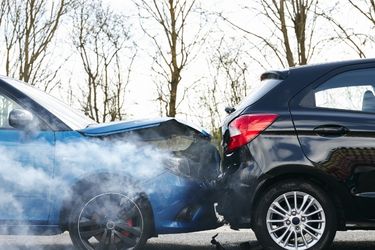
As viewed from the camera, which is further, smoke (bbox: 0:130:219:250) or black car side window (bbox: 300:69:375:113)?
smoke (bbox: 0:130:219:250)

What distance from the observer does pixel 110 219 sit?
15.7ft

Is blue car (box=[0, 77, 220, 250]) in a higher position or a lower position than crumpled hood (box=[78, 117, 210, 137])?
lower

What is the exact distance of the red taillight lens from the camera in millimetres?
4617

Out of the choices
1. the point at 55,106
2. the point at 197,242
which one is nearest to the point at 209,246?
the point at 197,242

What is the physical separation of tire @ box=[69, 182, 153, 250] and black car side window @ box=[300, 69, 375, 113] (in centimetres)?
154

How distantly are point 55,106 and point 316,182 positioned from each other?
231cm

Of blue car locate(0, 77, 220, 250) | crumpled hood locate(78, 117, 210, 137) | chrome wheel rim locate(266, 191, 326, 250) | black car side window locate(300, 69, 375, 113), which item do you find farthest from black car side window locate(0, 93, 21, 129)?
black car side window locate(300, 69, 375, 113)

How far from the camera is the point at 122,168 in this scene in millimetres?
4832

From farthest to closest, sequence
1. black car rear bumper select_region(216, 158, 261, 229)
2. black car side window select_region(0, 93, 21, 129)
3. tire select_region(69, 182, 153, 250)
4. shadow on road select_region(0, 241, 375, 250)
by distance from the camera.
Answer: shadow on road select_region(0, 241, 375, 250), black car side window select_region(0, 93, 21, 129), tire select_region(69, 182, 153, 250), black car rear bumper select_region(216, 158, 261, 229)

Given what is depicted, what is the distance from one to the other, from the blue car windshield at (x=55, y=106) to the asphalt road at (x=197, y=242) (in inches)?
43.8

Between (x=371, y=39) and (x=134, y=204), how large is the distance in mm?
10683

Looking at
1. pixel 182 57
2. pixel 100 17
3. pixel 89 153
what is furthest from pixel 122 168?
pixel 100 17

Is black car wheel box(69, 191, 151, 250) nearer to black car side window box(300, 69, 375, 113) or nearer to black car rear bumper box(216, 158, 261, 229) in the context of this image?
black car rear bumper box(216, 158, 261, 229)

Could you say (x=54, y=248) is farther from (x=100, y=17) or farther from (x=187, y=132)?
(x=100, y=17)
